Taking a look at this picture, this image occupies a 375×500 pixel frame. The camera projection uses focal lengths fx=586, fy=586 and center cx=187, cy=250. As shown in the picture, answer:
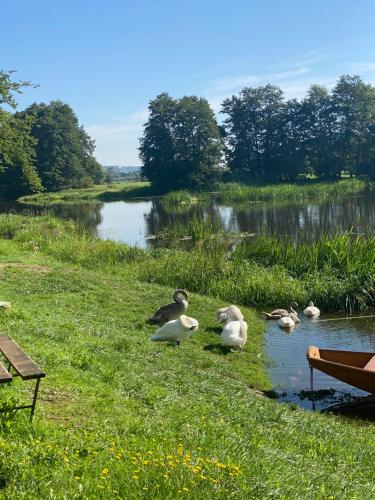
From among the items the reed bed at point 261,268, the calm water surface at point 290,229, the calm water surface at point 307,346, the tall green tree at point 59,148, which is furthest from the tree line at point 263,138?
the calm water surface at point 307,346

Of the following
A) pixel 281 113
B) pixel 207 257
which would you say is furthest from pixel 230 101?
pixel 207 257

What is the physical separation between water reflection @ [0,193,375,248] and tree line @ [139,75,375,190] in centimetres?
2670

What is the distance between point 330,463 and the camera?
6.99 metres

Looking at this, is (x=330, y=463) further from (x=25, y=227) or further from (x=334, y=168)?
(x=334, y=168)

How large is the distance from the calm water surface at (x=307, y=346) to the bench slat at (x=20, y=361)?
619 centimetres

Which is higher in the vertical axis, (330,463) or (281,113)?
(281,113)

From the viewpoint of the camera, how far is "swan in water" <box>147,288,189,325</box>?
14.6 m

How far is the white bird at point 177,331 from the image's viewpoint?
12.8 metres

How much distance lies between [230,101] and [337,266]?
86846mm

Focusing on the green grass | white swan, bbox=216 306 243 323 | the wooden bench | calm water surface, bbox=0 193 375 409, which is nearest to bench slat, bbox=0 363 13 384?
the wooden bench

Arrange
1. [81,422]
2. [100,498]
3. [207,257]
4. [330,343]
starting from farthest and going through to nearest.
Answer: [207,257], [330,343], [81,422], [100,498]

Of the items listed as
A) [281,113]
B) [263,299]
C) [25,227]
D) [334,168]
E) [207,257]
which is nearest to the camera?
[263,299]

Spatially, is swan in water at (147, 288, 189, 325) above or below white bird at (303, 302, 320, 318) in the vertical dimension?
above

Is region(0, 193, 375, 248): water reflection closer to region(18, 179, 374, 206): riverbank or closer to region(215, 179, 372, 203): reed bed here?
region(215, 179, 372, 203): reed bed
